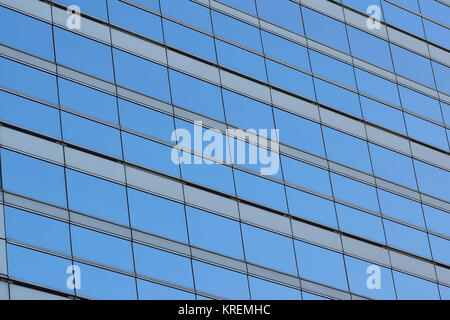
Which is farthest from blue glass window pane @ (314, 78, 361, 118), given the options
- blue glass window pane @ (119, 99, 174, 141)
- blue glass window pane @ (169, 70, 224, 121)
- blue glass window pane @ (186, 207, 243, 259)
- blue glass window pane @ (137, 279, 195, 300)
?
blue glass window pane @ (137, 279, 195, 300)

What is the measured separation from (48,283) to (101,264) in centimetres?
199

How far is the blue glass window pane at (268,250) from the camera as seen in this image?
3953 cm

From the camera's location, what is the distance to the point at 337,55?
48.1m

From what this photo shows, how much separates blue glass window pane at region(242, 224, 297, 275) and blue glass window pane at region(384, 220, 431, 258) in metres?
5.23

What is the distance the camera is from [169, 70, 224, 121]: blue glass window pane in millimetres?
41656

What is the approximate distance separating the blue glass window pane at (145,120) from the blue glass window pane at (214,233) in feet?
9.42

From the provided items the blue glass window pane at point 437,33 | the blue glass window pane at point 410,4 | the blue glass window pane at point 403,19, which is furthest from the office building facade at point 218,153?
the blue glass window pane at point 437,33

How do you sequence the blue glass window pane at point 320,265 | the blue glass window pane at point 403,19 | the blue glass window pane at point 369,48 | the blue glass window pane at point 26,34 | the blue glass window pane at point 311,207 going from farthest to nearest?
the blue glass window pane at point 403,19, the blue glass window pane at point 369,48, the blue glass window pane at point 311,207, the blue glass window pane at point 320,265, the blue glass window pane at point 26,34

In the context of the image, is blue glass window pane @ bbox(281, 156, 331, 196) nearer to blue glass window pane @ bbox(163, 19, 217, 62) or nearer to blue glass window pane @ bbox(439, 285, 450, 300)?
blue glass window pane @ bbox(163, 19, 217, 62)

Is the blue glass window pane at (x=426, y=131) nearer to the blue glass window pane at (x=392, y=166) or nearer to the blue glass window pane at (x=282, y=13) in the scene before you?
the blue glass window pane at (x=392, y=166)

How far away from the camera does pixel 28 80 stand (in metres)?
37.9

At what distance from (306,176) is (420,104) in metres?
8.90
